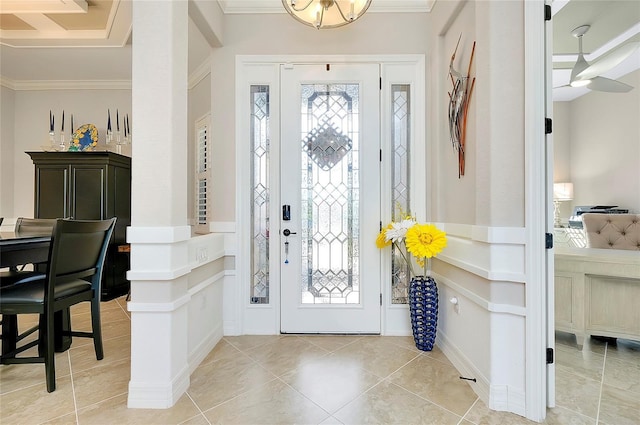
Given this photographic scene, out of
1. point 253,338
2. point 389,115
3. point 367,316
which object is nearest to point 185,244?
point 253,338

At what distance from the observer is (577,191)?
5.16 metres

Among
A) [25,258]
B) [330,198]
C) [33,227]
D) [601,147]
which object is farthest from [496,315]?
[601,147]

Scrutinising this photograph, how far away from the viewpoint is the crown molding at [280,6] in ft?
8.47

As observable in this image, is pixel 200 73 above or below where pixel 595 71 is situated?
above

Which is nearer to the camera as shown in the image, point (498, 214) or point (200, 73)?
point (498, 214)

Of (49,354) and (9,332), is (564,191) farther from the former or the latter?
(9,332)

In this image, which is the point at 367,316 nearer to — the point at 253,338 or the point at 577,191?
the point at 253,338

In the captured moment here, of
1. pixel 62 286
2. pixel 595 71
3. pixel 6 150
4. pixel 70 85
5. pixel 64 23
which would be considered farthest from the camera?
pixel 70 85

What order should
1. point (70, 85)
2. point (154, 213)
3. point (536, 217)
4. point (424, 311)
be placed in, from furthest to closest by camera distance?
point (70, 85) → point (424, 311) → point (154, 213) → point (536, 217)

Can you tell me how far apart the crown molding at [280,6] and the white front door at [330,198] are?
501 millimetres

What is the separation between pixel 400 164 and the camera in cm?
268

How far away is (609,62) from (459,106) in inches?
72.2

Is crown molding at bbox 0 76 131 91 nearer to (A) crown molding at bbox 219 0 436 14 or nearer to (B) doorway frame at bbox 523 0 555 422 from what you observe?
(A) crown molding at bbox 219 0 436 14

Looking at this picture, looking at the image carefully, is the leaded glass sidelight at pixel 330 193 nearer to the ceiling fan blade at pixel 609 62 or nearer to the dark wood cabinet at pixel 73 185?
the ceiling fan blade at pixel 609 62
